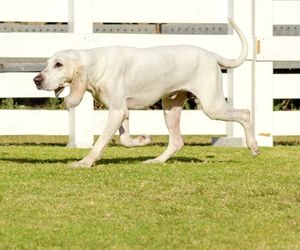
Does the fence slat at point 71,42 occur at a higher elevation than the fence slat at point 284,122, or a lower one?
higher

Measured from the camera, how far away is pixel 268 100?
10.8 meters

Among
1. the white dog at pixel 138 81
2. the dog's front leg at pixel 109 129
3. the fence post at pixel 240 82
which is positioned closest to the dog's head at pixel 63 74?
the white dog at pixel 138 81

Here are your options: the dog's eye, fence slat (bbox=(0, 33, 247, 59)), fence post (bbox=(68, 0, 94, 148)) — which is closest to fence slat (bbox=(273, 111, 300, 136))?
fence slat (bbox=(0, 33, 247, 59))

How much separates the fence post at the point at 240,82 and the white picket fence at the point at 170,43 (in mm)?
10

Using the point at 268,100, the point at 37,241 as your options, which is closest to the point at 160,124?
the point at 268,100

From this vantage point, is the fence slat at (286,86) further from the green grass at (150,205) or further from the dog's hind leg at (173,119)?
the dog's hind leg at (173,119)

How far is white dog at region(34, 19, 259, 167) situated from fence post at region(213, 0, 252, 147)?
215cm

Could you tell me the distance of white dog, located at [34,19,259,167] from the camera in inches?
296

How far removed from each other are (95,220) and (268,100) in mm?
5839

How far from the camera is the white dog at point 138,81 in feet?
24.7

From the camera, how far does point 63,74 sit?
749 centimetres

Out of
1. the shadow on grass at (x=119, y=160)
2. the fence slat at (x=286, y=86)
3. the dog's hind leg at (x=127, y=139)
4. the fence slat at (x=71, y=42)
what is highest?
the fence slat at (x=71, y=42)

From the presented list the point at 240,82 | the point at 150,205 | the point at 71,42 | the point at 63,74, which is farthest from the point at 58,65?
the point at 240,82

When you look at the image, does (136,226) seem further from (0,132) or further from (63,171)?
(0,132)
